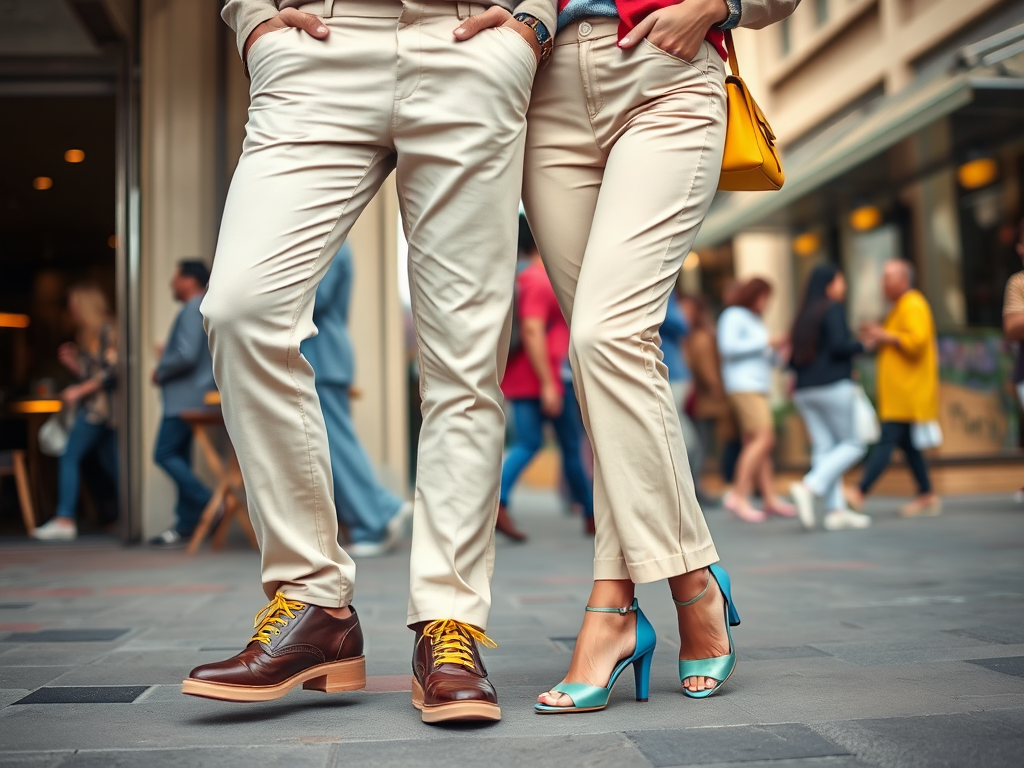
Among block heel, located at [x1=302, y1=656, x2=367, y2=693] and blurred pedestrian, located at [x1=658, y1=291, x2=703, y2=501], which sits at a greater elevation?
Result: blurred pedestrian, located at [x1=658, y1=291, x2=703, y2=501]

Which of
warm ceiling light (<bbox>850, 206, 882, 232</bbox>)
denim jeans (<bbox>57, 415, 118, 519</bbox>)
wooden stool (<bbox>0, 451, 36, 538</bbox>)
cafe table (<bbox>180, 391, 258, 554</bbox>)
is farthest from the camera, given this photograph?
warm ceiling light (<bbox>850, 206, 882, 232</bbox>)

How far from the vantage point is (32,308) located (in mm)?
11055

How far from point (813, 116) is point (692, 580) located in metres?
13.8

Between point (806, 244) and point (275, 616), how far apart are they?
13.4m

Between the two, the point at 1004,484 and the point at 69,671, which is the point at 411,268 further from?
the point at 1004,484

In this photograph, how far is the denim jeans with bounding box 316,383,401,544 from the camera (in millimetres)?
5773

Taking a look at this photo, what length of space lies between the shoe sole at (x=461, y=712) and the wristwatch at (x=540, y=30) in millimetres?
1302

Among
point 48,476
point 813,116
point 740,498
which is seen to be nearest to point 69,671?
point 740,498

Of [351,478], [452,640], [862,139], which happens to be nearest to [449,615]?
[452,640]

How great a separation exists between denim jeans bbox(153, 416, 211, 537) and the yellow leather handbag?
485 centimetres

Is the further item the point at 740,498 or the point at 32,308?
the point at 32,308

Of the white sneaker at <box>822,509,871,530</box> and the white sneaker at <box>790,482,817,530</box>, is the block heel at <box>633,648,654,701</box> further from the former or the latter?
the white sneaker at <box>822,509,871,530</box>

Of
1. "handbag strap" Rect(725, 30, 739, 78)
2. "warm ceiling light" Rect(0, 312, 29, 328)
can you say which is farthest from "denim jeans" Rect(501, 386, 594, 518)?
"warm ceiling light" Rect(0, 312, 29, 328)

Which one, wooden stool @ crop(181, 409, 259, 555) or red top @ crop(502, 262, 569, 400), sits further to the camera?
red top @ crop(502, 262, 569, 400)
